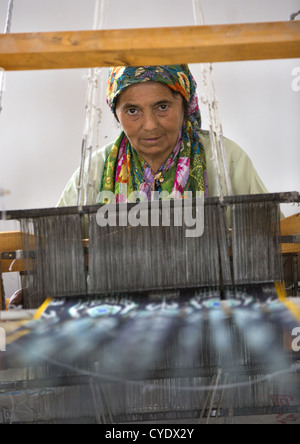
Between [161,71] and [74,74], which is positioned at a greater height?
[74,74]

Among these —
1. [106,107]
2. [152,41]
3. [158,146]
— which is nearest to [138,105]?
[158,146]

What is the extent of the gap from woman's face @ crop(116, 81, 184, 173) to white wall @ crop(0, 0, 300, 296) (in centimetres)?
257

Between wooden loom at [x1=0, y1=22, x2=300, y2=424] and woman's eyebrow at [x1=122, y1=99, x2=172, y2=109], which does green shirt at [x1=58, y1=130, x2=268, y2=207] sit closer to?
woman's eyebrow at [x1=122, y1=99, x2=172, y2=109]

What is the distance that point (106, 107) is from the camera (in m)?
4.84

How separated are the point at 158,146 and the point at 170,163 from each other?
111 millimetres

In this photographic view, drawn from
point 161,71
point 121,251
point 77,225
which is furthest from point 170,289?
point 161,71

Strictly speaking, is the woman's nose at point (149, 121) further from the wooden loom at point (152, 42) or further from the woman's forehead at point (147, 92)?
the wooden loom at point (152, 42)

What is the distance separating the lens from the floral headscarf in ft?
6.71

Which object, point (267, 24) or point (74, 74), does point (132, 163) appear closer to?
point (267, 24)

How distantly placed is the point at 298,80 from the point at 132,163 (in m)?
3.06

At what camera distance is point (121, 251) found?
1304 millimetres
